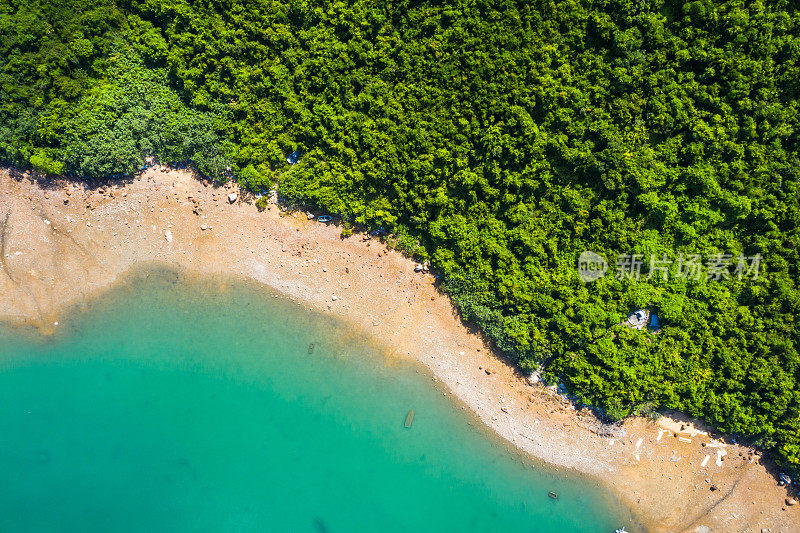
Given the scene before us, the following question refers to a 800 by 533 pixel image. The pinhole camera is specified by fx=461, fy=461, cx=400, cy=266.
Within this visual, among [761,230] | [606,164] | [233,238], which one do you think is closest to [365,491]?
[233,238]

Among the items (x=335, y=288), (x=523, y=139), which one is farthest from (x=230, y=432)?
(x=523, y=139)

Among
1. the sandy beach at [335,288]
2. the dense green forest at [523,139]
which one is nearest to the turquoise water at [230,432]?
the sandy beach at [335,288]

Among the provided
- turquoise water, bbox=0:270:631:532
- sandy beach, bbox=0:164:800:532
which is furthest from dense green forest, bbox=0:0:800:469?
turquoise water, bbox=0:270:631:532

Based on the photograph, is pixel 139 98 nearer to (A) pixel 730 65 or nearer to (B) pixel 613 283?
(B) pixel 613 283

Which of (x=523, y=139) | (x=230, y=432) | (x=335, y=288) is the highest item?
(x=523, y=139)

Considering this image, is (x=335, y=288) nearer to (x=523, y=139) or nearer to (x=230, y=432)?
(x=230, y=432)
